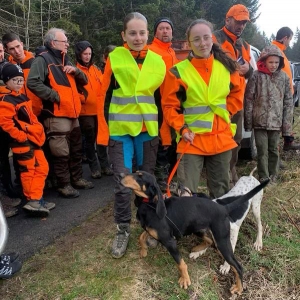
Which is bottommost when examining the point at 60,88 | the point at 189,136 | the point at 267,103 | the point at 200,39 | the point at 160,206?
the point at 160,206

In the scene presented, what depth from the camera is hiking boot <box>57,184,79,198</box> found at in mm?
4732

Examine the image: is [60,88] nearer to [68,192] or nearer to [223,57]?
[68,192]

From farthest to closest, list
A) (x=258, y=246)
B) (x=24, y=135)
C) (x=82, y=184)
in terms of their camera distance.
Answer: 1. (x=82, y=184)
2. (x=24, y=135)
3. (x=258, y=246)

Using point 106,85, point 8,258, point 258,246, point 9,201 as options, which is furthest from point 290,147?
point 8,258

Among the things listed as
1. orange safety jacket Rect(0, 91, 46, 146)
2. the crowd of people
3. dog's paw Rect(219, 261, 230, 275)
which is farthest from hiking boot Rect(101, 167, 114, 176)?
dog's paw Rect(219, 261, 230, 275)

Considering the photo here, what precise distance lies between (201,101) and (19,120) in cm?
229

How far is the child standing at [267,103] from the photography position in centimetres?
472

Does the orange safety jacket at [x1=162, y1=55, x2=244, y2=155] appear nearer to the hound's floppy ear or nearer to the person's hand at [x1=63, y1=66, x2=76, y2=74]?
the hound's floppy ear

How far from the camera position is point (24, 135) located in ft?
12.9

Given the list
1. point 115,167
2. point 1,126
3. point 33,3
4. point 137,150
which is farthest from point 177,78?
point 33,3

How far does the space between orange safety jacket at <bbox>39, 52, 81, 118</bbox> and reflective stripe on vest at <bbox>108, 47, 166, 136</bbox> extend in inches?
57.4

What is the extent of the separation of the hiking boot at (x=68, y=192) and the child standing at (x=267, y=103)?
9.19ft

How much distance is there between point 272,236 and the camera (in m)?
3.63

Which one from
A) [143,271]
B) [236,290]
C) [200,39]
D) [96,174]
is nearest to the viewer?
[236,290]
